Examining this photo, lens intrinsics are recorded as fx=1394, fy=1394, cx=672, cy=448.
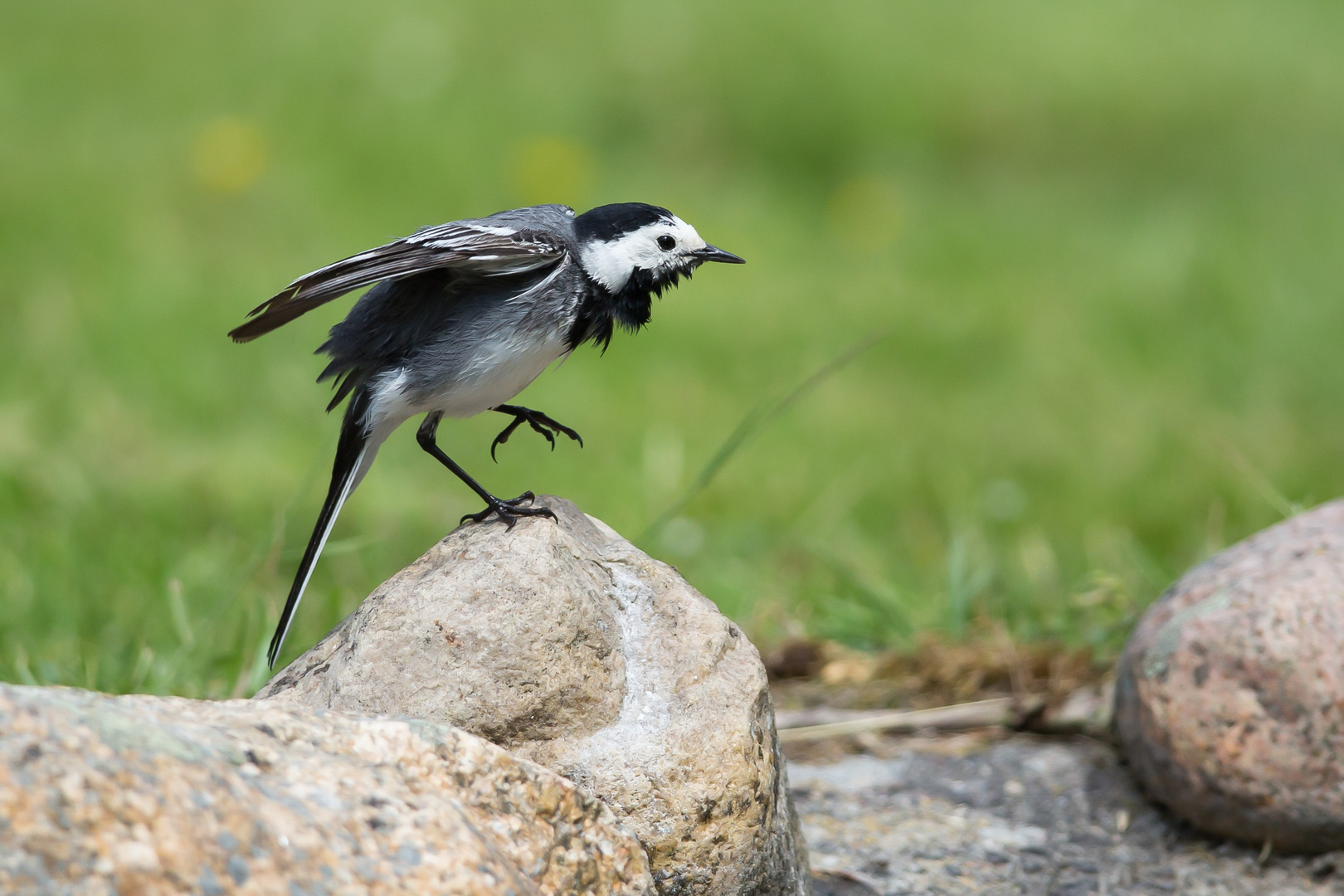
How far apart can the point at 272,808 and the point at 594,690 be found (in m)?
0.84

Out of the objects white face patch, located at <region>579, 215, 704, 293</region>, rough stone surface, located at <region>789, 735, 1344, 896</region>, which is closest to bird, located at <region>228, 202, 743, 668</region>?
white face patch, located at <region>579, 215, 704, 293</region>

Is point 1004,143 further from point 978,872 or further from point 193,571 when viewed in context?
point 978,872

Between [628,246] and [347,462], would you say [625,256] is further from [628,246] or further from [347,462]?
[347,462]

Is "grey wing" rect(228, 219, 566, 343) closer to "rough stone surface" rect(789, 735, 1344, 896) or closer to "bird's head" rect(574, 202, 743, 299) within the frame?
"bird's head" rect(574, 202, 743, 299)

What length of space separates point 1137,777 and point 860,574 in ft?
5.40

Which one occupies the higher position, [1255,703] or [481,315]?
[481,315]

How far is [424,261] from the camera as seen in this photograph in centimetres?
298

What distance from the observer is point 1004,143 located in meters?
9.17

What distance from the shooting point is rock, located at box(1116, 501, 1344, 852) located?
10.2 feet

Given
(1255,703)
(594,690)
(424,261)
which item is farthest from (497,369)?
(1255,703)

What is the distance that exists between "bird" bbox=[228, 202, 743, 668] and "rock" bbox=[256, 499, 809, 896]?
365 mm

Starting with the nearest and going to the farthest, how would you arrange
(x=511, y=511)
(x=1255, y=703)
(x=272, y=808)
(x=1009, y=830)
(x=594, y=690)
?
(x=272, y=808) → (x=594, y=690) → (x=511, y=511) → (x=1255, y=703) → (x=1009, y=830)

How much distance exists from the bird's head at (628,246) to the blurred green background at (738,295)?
1138 millimetres

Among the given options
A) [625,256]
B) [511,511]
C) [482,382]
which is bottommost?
[511,511]
